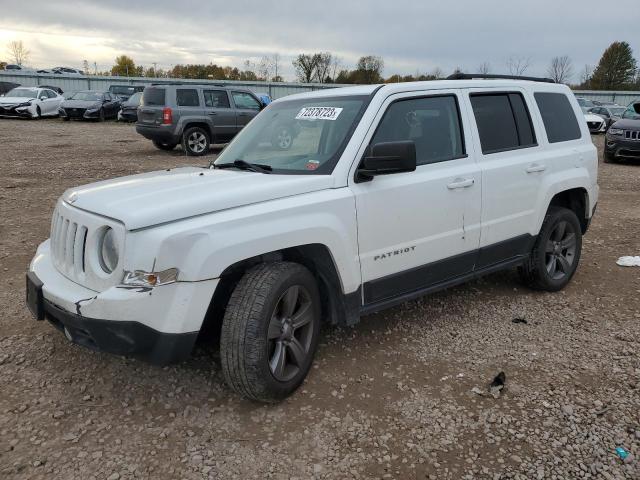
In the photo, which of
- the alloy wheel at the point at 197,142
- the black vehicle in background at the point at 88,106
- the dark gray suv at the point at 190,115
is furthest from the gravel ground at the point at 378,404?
the black vehicle in background at the point at 88,106

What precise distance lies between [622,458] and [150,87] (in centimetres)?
1374

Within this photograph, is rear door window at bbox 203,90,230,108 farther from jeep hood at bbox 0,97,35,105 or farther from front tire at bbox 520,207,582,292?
jeep hood at bbox 0,97,35,105

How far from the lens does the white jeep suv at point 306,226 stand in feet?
8.75

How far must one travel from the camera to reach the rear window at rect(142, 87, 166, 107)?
1362 centimetres

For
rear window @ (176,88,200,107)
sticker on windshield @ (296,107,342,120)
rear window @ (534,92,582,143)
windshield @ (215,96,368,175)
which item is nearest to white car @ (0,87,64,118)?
rear window @ (176,88,200,107)

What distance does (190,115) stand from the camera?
13578 mm

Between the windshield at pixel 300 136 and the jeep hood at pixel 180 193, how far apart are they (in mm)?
228

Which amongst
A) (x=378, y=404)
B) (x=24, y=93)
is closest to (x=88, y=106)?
(x=24, y=93)

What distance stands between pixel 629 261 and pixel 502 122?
2.67 meters

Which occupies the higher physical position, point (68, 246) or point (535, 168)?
point (535, 168)

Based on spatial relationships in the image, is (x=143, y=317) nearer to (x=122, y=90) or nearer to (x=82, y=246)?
(x=82, y=246)

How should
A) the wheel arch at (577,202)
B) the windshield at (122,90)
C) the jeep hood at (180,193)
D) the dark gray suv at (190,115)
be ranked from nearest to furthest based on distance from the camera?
the jeep hood at (180,193) < the wheel arch at (577,202) < the dark gray suv at (190,115) < the windshield at (122,90)

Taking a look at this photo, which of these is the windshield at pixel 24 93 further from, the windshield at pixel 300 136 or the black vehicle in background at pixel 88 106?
the windshield at pixel 300 136

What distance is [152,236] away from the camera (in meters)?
2.61
